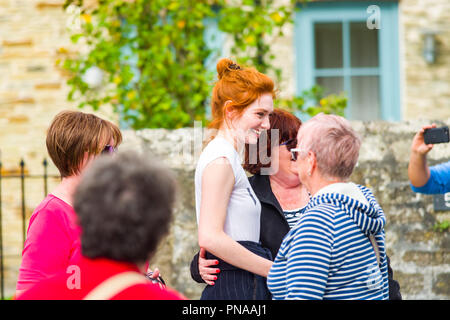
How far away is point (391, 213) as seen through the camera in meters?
4.17

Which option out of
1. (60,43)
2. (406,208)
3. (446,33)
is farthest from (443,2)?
(60,43)

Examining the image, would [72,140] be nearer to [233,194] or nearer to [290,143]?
[233,194]

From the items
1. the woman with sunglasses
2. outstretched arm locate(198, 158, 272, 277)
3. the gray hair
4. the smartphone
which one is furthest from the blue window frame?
the gray hair

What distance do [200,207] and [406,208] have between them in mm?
2307

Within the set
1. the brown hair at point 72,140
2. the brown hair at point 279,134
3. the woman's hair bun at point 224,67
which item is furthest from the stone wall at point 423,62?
the brown hair at point 72,140

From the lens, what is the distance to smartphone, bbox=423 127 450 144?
2830 mm

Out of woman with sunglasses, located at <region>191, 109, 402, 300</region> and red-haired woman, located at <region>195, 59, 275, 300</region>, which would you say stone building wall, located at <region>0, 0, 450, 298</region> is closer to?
woman with sunglasses, located at <region>191, 109, 402, 300</region>

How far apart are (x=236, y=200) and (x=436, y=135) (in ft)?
3.83

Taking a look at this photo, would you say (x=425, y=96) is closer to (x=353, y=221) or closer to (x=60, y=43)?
(x=60, y=43)

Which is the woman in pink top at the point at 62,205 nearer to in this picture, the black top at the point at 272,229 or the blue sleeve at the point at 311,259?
the black top at the point at 272,229

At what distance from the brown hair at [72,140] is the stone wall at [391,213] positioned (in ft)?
5.39

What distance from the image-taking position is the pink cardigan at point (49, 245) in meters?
2.23

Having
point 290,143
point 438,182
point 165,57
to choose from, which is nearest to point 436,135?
point 438,182
